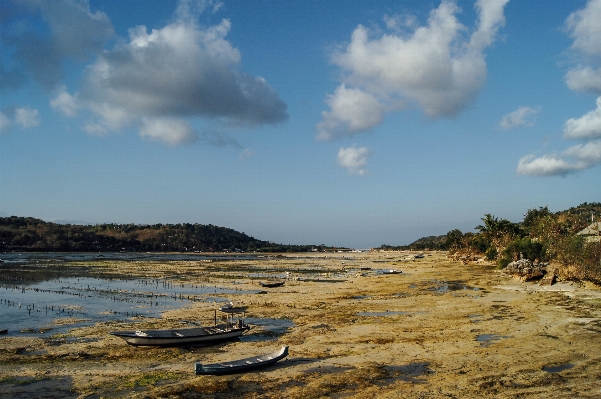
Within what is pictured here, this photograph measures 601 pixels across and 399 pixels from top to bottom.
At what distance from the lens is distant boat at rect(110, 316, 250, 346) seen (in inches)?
862

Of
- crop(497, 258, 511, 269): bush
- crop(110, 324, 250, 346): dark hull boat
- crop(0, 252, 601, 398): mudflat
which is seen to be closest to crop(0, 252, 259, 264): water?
crop(497, 258, 511, 269): bush

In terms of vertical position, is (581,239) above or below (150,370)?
above

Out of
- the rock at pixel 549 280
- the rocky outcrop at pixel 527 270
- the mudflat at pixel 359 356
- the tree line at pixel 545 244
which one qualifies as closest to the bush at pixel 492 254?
the tree line at pixel 545 244

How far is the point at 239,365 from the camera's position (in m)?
17.6

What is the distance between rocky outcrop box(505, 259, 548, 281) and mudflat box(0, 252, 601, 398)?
11657 millimetres

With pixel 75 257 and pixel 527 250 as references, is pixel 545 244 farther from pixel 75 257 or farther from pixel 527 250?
pixel 75 257

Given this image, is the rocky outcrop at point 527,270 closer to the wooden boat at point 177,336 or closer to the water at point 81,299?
the water at point 81,299

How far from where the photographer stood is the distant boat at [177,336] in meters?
21.9

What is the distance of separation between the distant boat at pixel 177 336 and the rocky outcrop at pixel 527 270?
35499 mm

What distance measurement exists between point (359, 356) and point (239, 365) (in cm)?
577

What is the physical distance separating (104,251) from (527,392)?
604ft

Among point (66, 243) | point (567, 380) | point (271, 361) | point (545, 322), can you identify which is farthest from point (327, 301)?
point (66, 243)

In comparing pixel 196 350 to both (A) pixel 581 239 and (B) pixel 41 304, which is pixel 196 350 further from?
(A) pixel 581 239

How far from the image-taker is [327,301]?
3891cm
